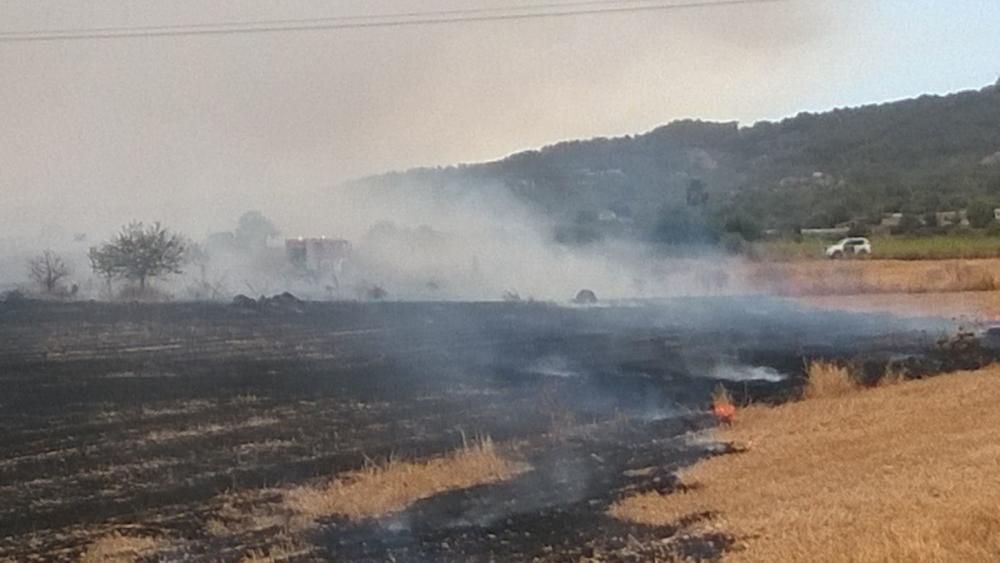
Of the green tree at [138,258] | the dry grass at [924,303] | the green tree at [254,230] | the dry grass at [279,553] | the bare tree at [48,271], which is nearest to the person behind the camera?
the dry grass at [279,553]

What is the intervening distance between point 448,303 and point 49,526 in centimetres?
3106

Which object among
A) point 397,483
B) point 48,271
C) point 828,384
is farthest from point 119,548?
point 48,271

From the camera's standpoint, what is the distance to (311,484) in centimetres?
1752

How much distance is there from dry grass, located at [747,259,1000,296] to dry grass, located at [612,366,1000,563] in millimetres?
28544

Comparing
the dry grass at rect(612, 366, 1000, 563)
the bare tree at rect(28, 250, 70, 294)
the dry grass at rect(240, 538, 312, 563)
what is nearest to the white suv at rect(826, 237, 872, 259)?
the bare tree at rect(28, 250, 70, 294)

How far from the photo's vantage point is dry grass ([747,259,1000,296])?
165 feet

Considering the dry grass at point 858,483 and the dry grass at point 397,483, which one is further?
the dry grass at point 397,483

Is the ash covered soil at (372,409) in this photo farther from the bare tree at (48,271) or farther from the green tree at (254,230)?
the green tree at (254,230)

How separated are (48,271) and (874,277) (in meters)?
34.7

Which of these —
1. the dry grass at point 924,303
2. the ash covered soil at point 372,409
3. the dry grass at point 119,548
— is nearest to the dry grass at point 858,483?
the ash covered soil at point 372,409

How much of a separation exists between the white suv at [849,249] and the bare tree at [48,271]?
125 feet

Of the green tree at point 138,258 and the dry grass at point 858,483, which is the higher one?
the green tree at point 138,258

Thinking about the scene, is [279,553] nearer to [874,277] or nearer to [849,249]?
[874,277]

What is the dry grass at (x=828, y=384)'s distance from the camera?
24844 mm
